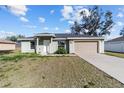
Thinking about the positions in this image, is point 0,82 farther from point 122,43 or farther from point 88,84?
point 122,43

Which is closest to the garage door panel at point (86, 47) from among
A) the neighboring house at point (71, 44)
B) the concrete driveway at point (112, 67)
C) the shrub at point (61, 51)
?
the neighboring house at point (71, 44)

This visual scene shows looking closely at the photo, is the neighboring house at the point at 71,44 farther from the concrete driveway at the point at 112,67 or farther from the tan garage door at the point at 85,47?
the concrete driveway at the point at 112,67

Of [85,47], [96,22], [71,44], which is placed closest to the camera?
[71,44]

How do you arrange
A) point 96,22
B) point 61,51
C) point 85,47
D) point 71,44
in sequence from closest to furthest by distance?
point 61,51 < point 71,44 < point 85,47 < point 96,22

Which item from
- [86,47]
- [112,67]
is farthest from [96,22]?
[112,67]

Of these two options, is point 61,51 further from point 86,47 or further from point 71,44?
point 86,47

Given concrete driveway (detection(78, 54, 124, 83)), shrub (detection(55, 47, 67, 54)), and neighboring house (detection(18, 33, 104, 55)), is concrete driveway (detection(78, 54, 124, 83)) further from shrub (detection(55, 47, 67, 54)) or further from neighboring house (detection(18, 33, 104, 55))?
neighboring house (detection(18, 33, 104, 55))

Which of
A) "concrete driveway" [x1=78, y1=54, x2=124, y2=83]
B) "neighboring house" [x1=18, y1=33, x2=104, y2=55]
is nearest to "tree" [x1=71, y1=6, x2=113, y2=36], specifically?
A: "neighboring house" [x1=18, y1=33, x2=104, y2=55]

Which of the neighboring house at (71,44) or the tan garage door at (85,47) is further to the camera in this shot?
the tan garage door at (85,47)

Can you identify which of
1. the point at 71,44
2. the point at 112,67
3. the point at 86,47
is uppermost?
the point at 71,44

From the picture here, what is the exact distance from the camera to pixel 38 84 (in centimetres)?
698
